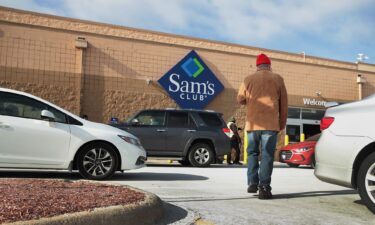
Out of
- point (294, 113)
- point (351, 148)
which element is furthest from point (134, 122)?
point (294, 113)

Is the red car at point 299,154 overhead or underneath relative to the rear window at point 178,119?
underneath

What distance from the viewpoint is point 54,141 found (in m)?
7.89

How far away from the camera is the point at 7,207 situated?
3855 millimetres

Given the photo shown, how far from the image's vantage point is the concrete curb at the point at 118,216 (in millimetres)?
3651

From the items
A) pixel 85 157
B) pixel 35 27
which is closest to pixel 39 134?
pixel 85 157

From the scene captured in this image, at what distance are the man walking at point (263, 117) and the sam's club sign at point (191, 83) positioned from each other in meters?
13.7

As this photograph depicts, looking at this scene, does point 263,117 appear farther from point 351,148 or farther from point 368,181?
point 368,181

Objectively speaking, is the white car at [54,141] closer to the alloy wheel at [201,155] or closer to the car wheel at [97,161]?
the car wheel at [97,161]

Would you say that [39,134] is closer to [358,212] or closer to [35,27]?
[358,212]

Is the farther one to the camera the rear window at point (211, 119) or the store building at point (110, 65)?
the store building at point (110, 65)

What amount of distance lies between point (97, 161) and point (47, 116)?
1.15m

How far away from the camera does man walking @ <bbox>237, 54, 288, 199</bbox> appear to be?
248 inches

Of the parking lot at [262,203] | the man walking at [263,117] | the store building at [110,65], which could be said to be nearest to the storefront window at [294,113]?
the store building at [110,65]

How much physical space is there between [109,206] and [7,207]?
85cm
